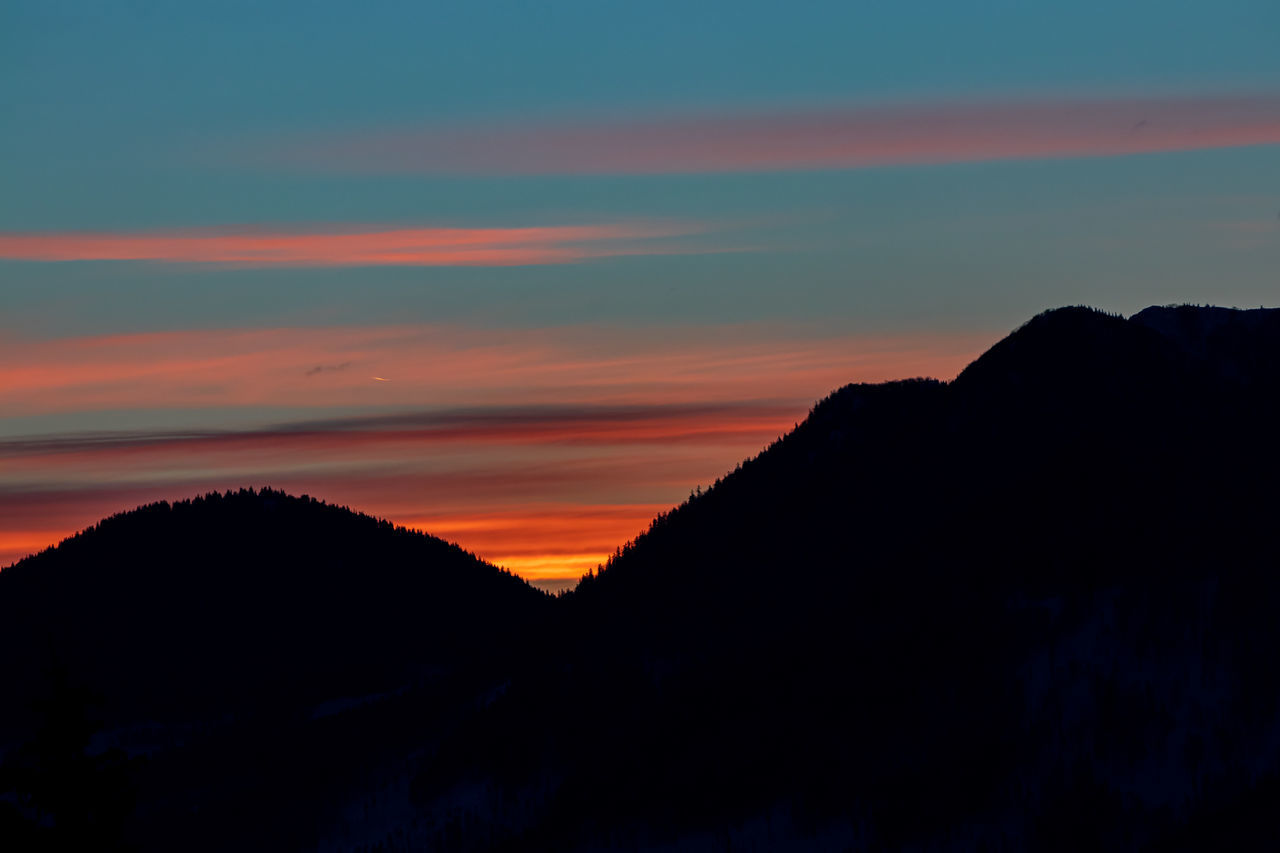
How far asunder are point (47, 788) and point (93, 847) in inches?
87.3

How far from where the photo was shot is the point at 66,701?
180ft

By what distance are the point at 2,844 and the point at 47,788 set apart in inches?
87.1

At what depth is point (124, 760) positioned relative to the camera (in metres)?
55.5

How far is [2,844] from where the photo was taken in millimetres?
52594

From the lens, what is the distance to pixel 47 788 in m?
54.2

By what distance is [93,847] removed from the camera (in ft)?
177

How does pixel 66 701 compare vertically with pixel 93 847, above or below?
above

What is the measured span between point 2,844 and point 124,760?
436 centimetres

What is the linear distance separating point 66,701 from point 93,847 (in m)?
4.36

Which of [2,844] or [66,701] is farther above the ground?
[66,701]

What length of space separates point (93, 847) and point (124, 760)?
2798mm

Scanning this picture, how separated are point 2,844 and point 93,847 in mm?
2583

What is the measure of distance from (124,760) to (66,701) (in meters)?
2.49
